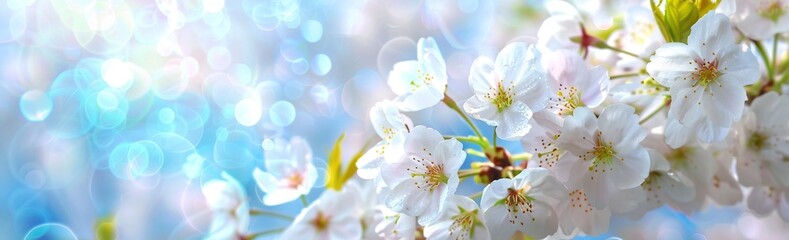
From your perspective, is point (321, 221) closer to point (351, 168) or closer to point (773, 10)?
point (351, 168)

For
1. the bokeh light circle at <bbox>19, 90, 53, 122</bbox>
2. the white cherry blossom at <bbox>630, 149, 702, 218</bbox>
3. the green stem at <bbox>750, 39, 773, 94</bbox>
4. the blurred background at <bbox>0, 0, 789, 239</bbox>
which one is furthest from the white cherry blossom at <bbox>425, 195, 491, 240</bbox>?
the bokeh light circle at <bbox>19, 90, 53, 122</bbox>

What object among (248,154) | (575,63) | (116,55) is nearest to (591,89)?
(575,63)

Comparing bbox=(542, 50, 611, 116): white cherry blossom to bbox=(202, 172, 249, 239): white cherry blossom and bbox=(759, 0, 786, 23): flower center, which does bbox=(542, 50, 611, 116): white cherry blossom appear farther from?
bbox=(202, 172, 249, 239): white cherry blossom

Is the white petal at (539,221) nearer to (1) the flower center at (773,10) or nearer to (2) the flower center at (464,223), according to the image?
(2) the flower center at (464,223)

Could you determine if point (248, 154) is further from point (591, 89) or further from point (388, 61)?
point (591, 89)

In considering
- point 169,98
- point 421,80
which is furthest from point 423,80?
point 169,98

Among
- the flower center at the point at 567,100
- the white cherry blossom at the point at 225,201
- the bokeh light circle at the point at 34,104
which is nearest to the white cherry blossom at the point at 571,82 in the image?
the flower center at the point at 567,100

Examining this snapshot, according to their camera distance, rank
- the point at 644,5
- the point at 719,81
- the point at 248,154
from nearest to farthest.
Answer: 1. the point at 719,81
2. the point at 644,5
3. the point at 248,154
